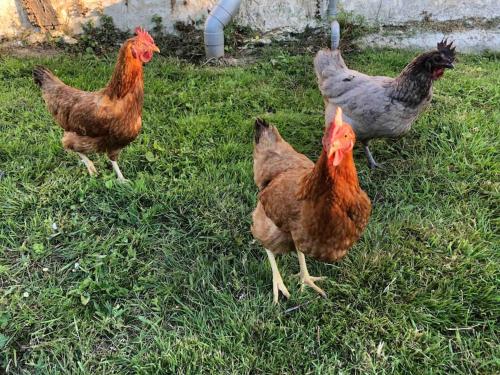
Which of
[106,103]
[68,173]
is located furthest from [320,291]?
[68,173]

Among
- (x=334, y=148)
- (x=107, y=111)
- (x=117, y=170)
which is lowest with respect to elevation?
(x=117, y=170)

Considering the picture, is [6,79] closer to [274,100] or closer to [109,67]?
[109,67]

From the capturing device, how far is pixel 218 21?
534 cm

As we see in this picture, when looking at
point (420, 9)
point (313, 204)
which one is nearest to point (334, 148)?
point (313, 204)

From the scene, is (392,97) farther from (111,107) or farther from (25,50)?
(25,50)

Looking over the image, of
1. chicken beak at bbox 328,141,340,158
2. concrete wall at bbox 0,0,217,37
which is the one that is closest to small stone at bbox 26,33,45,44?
concrete wall at bbox 0,0,217,37

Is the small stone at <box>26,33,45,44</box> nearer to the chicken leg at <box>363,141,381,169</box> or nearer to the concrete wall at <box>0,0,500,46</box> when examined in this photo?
the concrete wall at <box>0,0,500,46</box>

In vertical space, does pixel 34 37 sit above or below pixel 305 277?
above

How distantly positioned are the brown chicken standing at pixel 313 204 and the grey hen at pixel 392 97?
1009 mm

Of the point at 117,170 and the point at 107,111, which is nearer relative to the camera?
the point at 107,111

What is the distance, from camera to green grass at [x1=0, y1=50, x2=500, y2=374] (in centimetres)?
241

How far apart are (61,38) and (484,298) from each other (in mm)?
6080

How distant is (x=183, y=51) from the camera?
230 inches

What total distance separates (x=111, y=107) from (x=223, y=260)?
1.53 m
